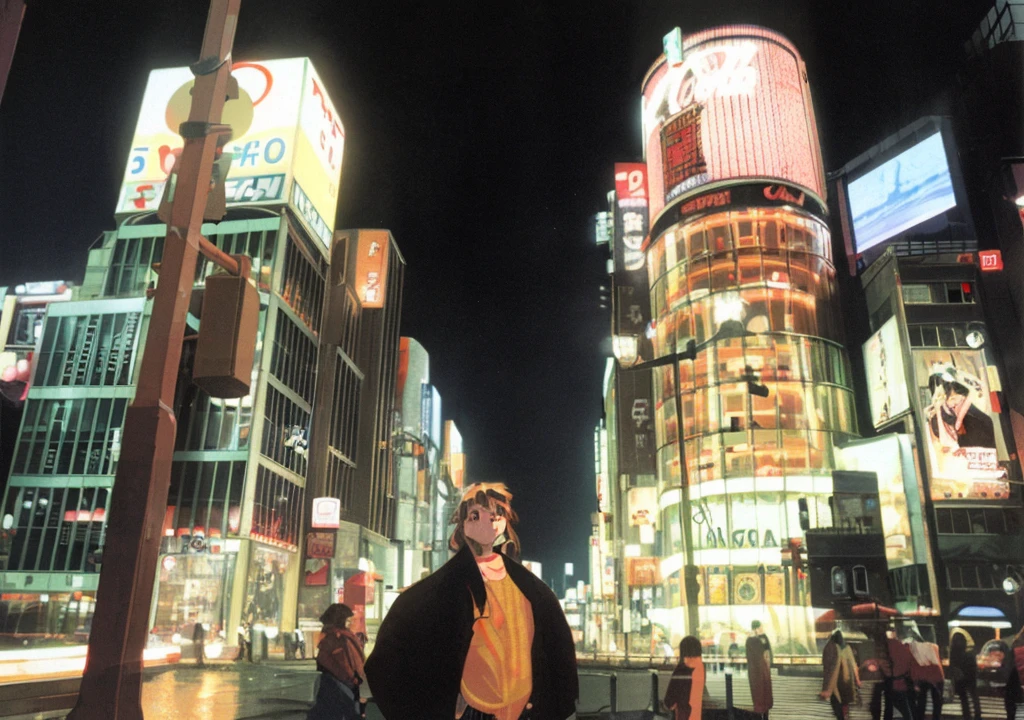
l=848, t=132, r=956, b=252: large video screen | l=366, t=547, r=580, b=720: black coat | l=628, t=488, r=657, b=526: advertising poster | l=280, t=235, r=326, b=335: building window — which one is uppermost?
l=848, t=132, r=956, b=252: large video screen

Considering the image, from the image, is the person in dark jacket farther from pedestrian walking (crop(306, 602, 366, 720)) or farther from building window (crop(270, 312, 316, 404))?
building window (crop(270, 312, 316, 404))

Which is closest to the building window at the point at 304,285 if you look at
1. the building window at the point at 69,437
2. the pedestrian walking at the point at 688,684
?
the building window at the point at 69,437

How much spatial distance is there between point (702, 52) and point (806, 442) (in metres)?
29.3

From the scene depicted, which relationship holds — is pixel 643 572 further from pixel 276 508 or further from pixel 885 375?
pixel 276 508

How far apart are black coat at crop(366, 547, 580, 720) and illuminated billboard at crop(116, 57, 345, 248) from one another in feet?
166

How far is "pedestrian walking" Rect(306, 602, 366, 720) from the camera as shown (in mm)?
7211

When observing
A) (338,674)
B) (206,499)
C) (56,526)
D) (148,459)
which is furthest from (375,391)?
(148,459)

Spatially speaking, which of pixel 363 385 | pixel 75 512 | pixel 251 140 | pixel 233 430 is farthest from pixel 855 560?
pixel 363 385

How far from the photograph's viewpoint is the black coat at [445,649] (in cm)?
309

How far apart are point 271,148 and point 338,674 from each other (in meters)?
50.2

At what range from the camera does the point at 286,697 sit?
601 inches

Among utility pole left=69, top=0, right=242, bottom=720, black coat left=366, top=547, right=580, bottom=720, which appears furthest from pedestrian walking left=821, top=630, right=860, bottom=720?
utility pole left=69, top=0, right=242, bottom=720

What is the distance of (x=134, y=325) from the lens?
1914 inches

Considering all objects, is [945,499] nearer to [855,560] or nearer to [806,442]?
[806,442]
